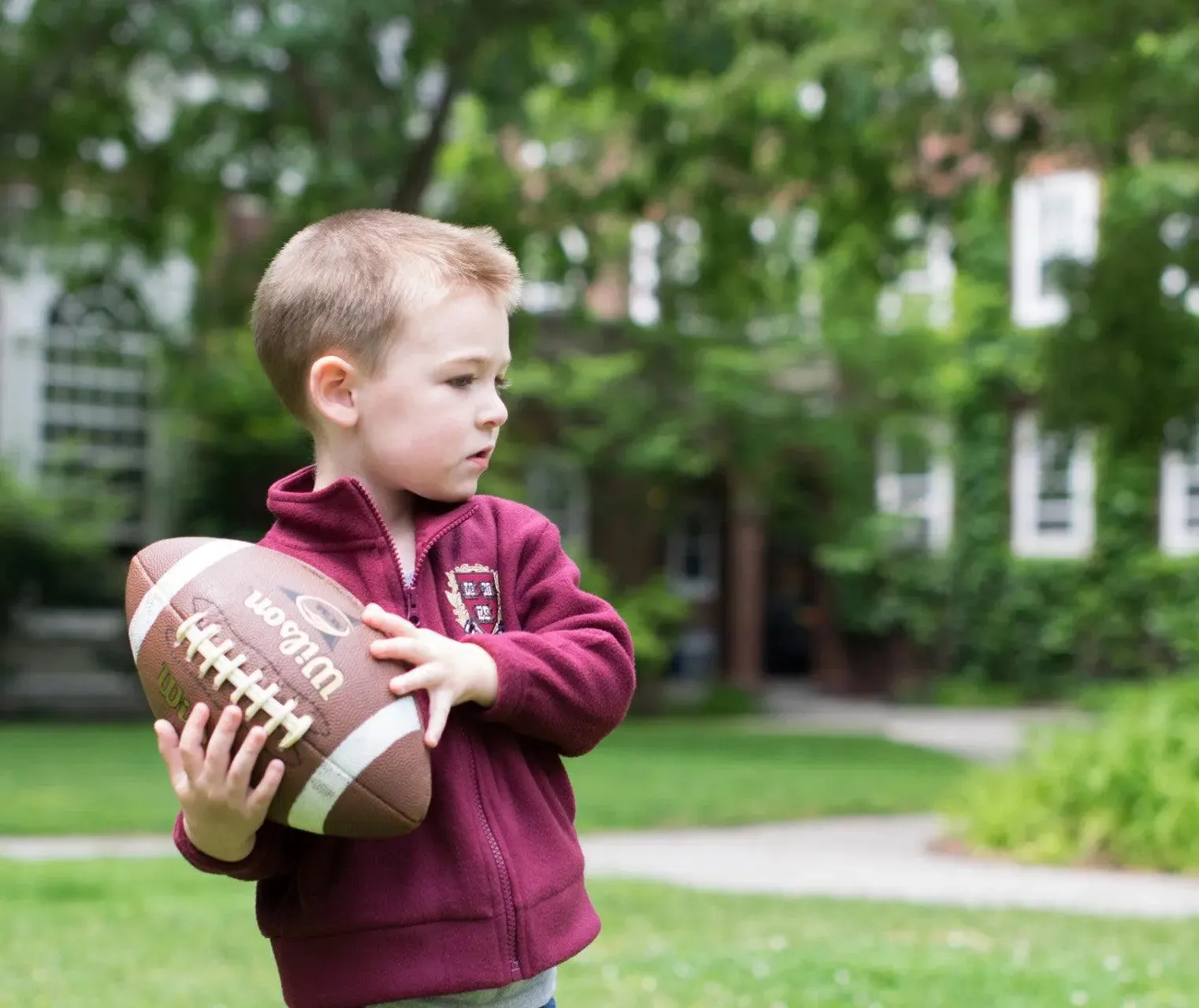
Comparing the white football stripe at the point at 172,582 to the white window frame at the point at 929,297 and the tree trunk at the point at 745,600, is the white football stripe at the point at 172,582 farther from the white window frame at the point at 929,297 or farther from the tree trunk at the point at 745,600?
the tree trunk at the point at 745,600

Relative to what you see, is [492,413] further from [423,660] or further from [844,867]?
[844,867]

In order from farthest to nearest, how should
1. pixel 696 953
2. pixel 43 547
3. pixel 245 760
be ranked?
pixel 43 547 < pixel 696 953 < pixel 245 760

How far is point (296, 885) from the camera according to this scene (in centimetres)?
228

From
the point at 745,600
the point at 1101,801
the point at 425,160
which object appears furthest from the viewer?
the point at 745,600

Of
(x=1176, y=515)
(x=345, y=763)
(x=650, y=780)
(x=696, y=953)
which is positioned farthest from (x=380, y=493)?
(x=1176, y=515)

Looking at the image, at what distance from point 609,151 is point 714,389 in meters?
5.11

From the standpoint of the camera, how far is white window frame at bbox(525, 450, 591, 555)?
2211 cm

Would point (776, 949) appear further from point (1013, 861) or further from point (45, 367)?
point (45, 367)

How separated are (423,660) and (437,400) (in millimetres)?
355

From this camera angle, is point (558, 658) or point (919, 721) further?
point (919, 721)

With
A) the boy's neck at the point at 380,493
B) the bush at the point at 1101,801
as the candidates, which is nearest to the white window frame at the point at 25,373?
the bush at the point at 1101,801

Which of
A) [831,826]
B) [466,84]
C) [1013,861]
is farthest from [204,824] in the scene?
[466,84]

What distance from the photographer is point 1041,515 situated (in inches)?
940

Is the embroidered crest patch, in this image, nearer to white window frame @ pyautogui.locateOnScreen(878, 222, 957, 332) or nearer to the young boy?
the young boy
